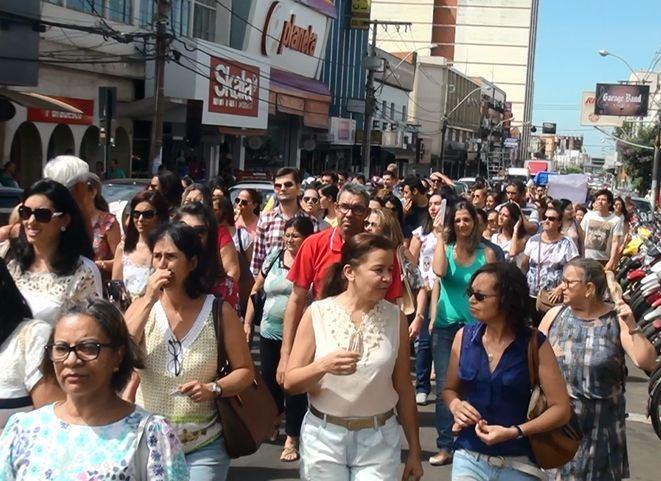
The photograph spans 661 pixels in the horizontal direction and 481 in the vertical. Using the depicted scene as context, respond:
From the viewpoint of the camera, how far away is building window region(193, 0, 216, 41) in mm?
38125

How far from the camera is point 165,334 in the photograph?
4.39 meters

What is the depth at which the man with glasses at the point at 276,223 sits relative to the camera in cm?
850

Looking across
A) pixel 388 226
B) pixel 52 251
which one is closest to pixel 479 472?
pixel 52 251

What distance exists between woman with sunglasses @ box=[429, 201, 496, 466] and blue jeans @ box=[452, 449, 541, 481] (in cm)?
292

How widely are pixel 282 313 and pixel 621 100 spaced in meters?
65.6

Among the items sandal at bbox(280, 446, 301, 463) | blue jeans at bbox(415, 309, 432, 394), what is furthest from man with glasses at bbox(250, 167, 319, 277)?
sandal at bbox(280, 446, 301, 463)

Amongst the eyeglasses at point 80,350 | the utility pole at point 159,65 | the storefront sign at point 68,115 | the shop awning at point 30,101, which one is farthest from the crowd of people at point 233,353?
the storefront sign at point 68,115

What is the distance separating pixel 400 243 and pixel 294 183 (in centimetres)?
199

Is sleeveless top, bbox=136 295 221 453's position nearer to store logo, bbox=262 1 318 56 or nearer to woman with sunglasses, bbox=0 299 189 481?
woman with sunglasses, bbox=0 299 189 481

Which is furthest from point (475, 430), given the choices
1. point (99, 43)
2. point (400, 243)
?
point (99, 43)

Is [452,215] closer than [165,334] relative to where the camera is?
No

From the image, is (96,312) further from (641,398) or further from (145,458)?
(641,398)

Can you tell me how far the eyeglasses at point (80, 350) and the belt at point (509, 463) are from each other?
1951 mm

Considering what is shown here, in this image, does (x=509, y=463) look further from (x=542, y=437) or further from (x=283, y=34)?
(x=283, y=34)
